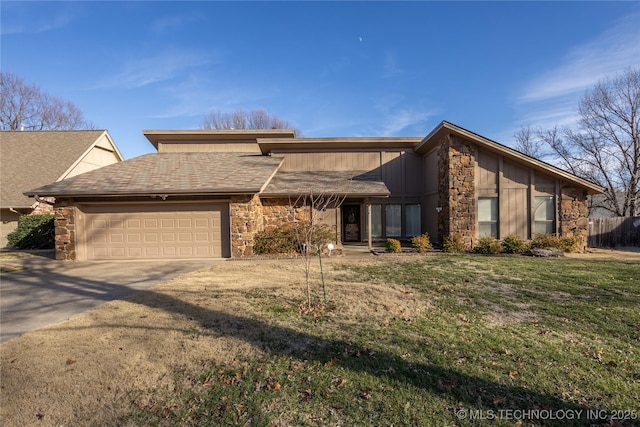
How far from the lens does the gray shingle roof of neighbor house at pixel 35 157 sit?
1648 centimetres

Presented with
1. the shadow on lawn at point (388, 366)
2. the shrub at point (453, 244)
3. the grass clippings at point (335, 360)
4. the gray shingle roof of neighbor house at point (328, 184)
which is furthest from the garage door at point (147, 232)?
the shrub at point (453, 244)

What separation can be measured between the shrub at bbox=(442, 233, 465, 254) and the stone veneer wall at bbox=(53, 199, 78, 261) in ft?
45.3

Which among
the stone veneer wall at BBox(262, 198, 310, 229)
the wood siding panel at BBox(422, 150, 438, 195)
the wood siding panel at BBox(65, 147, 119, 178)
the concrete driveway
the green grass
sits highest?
the wood siding panel at BBox(65, 147, 119, 178)

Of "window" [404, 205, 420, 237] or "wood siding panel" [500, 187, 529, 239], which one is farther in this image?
"window" [404, 205, 420, 237]

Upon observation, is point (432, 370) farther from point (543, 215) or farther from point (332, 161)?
point (332, 161)

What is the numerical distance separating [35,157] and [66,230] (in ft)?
35.4

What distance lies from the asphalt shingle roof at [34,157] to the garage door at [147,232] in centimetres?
738

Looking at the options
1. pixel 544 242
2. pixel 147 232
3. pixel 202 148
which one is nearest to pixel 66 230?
pixel 147 232

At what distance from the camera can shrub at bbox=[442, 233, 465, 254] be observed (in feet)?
41.9

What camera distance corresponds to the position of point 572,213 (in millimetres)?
13320

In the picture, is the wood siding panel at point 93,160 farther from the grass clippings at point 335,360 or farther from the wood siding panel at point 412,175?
the wood siding panel at point 412,175

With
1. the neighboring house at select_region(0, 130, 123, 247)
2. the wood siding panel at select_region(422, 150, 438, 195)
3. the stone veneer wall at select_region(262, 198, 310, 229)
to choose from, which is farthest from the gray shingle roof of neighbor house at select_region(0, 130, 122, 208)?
the wood siding panel at select_region(422, 150, 438, 195)

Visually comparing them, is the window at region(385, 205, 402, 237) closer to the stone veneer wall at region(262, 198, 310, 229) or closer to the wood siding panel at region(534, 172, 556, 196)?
the stone veneer wall at region(262, 198, 310, 229)

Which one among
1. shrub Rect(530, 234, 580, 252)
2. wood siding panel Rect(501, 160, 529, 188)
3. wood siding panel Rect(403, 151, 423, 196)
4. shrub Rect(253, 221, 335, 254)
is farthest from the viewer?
wood siding panel Rect(403, 151, 423, 196)
